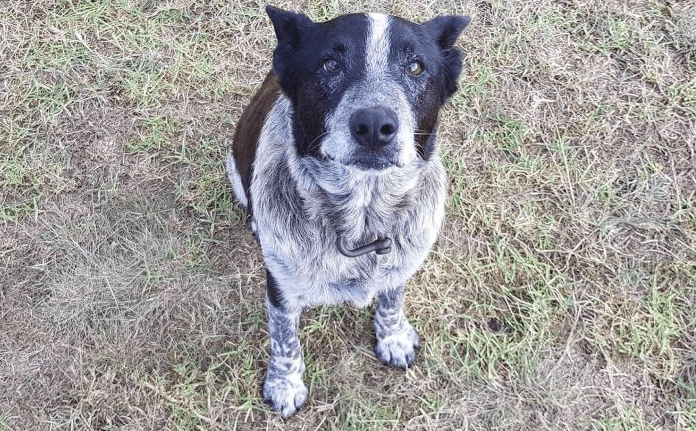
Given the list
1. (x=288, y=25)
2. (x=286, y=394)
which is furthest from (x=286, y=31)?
(x=286, y=394)

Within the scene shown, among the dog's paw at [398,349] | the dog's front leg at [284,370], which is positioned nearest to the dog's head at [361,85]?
the dog's front leg at [284,370]

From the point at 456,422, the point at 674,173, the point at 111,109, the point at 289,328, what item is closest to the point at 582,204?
the point at 674,173

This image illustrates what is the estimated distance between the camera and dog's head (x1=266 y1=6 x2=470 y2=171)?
7.43 ft

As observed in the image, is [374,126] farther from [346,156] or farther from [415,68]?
[415,68]

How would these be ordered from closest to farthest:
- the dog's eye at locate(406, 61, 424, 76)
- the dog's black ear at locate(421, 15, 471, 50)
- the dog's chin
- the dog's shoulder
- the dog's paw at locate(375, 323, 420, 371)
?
the dog's chin < the dog's eye at locate(406, 61, 424, 76) < the dog's black ear at locate(421, 15, 471, 50) < the dog's shoulder < the dog's paw at locate(375, 323, 420, 371)

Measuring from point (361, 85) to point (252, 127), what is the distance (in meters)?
1.00

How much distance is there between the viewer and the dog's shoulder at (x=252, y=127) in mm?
2986

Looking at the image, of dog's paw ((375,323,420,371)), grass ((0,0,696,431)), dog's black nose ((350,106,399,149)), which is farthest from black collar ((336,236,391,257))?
grass ((0,0,696,431))

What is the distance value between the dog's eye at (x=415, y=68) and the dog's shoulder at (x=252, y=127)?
734mm

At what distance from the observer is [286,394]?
3.29 m

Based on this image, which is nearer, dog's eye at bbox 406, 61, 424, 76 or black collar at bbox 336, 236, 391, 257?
dog's eye at bbox 406, 61, 424, 76

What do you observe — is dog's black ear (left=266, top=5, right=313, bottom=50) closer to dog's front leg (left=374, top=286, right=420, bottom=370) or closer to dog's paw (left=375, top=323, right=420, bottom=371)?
dog's front leg (left=374, top=286, right=420, bottom=370)

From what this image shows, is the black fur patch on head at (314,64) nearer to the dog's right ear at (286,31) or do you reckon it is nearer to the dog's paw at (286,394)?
the dog's right ear at (286,31)

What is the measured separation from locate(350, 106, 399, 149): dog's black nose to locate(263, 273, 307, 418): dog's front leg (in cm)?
119
